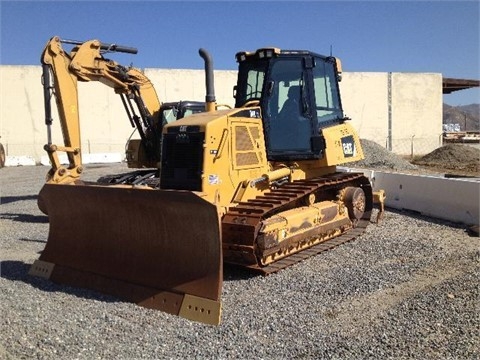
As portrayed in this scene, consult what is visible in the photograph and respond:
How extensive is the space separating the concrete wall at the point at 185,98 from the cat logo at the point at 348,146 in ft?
64.8

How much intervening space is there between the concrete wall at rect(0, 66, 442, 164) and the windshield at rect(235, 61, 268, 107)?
20254 mm

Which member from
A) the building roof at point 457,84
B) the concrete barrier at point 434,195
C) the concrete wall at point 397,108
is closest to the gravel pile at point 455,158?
the concrete barrier at point 434,195

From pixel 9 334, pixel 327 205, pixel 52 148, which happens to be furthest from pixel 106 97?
pixel 9 334

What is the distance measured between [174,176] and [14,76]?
2741 centimetres

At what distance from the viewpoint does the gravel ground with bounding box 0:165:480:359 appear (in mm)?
4027

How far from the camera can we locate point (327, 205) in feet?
25.0

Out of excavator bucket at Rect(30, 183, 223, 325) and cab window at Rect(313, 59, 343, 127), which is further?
Answer: cab window at Rect(313, 59, 343, 127)

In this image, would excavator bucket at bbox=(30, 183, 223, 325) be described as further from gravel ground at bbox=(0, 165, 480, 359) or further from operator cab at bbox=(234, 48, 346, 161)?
operator cab at bbox=(234, 48, 346, 161)

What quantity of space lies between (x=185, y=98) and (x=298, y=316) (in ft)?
93.4

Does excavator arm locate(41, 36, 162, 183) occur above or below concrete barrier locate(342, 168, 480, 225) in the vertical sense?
above

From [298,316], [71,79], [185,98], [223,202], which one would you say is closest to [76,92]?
[71,79]

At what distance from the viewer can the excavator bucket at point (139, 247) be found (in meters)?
5.15

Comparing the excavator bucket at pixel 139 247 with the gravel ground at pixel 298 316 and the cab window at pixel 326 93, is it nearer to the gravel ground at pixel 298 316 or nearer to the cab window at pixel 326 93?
the gravel ground at pixel 298 316

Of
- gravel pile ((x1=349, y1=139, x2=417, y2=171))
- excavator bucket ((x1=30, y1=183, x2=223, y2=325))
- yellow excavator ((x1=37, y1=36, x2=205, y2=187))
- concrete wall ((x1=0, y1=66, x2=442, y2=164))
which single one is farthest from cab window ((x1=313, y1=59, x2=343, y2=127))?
concrete wall ((x1=0, y1=66, x2=442, y2=164))
